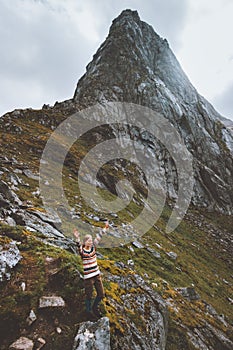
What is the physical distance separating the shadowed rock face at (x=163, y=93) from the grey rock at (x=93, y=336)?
48713 millimetres

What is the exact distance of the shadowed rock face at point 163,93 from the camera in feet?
203

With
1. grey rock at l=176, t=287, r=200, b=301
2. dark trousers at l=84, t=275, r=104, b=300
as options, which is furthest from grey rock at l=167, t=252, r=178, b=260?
dark trousers at l=84, t=275, r=104, b=300

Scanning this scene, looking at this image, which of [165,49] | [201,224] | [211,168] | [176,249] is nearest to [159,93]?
[211,168]

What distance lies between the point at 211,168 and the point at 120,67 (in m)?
47.7

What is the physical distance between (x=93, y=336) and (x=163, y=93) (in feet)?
258

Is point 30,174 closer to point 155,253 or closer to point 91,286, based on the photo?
point 155,253

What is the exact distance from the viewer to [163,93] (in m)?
77.3

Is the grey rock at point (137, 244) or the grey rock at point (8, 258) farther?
the grey rock at point (137, 244)

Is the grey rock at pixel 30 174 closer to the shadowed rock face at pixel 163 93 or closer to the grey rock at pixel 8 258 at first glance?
the grey rock at pixel 8 258

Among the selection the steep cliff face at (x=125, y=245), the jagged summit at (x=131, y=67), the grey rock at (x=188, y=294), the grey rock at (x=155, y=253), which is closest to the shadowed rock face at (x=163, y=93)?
the jagged summit at (x=131, y=67)

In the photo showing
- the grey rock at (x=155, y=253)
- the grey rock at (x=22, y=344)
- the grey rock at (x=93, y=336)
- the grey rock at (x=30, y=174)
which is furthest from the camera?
the grey rock at (x=30, y=174)

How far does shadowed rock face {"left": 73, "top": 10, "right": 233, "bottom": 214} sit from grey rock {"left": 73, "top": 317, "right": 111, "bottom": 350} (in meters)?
48.7

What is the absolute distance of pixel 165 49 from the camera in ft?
330

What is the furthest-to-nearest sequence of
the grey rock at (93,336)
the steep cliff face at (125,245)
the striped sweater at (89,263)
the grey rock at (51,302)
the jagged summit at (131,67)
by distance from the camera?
1. the jagged summit at (131,67)
2. the striped sweater at (89,263)
3. the steep cliff face at (125,245)
4. the grey rock at (51,302)
5. the grey rock at (93,336)
